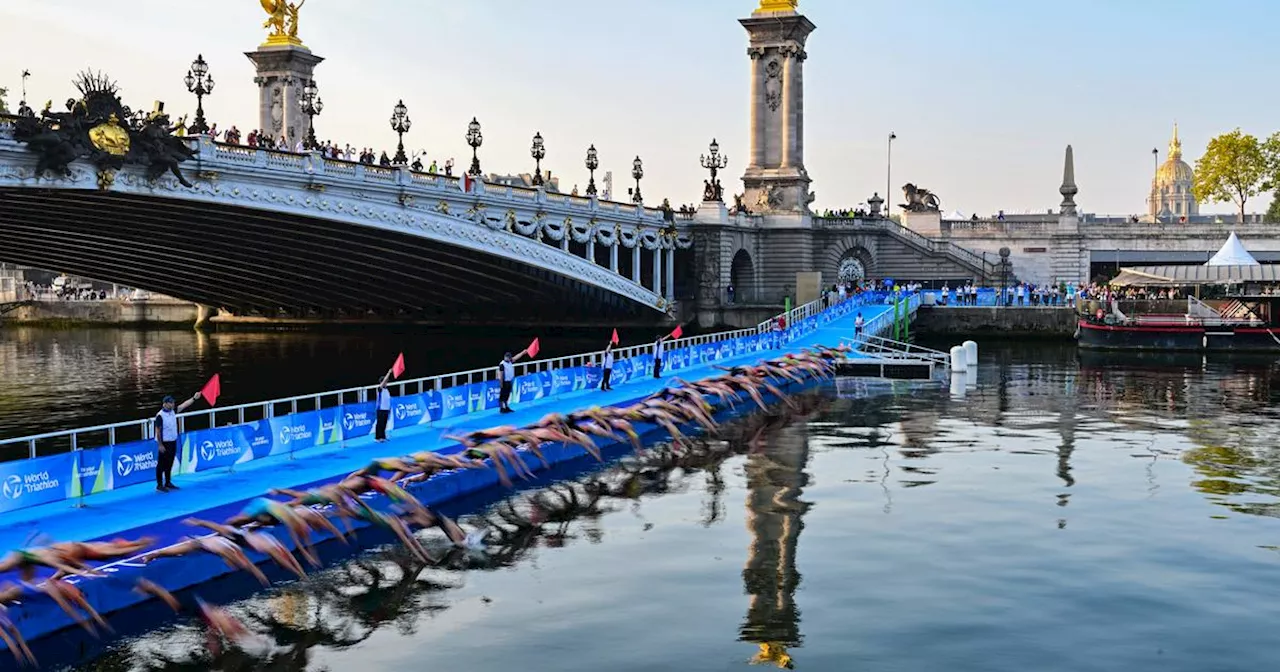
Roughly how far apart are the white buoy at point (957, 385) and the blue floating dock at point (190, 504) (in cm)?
2171

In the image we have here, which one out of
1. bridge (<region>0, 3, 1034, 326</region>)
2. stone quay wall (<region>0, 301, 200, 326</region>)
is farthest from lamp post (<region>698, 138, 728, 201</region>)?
stone quay wall (<region>0, 301, 200, 326</region>)

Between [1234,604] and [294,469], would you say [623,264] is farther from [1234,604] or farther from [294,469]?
[1234,604]

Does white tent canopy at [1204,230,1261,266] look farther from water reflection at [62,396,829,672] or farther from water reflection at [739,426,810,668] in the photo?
water reflection at [62,396,829,672]

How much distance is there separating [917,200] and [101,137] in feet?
275

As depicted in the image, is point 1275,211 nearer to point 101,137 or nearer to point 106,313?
point 106,313

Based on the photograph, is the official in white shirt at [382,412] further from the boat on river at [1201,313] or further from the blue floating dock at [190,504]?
the boat on river at [1201,313]

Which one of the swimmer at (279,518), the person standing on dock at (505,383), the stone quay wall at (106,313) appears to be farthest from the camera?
the stone quay wall at (106,313)

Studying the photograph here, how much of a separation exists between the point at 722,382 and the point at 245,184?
2021 cm

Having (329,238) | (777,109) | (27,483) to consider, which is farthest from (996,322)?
(27,483)

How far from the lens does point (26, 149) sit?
145 feet

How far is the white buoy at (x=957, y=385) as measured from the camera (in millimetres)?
54591

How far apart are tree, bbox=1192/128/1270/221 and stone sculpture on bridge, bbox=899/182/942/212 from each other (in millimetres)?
38291

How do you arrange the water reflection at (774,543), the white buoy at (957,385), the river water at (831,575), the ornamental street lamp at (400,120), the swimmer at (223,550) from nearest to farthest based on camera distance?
the river water at (831,575) → the water reflection at (774,543) → the swimmer at (223,550) → the white buoy at (957,385) → the ornamental street lamp at (400,120)

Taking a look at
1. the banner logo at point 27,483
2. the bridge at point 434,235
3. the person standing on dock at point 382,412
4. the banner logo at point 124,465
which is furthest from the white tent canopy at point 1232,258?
the banner logo at point 27,483
